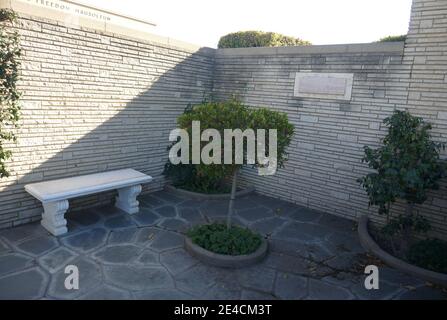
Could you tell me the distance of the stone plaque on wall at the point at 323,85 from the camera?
6.18 meters

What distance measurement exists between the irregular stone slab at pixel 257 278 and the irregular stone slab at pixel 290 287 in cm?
Answer: 9

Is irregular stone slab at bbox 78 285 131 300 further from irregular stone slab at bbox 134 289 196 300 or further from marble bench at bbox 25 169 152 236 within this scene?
marble bench at bbox 25 169 152 236

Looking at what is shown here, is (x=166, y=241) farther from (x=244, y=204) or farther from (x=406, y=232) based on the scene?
(x=406, y=232)

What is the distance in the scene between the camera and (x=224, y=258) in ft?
14.8

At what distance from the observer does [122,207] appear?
6332 millimetres

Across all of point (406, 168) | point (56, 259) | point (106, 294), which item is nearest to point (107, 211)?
point (56, 259)

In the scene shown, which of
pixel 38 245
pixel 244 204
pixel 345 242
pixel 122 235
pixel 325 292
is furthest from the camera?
pixel 244 204

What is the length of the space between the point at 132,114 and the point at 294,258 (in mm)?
4202

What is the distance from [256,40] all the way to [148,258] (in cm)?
701

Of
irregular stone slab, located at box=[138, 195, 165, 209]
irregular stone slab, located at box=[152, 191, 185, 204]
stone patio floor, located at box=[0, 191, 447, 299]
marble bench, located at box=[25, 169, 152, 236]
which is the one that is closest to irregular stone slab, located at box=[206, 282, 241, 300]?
stone patio floor, located at box=[0, 191, 447, 299]

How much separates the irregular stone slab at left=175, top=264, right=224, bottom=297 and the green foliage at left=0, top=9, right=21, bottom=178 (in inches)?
120

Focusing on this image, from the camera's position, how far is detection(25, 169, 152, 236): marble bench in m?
5.08

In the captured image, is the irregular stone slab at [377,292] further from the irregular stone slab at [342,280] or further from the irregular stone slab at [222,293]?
the irregular stone slab at [222,293]
